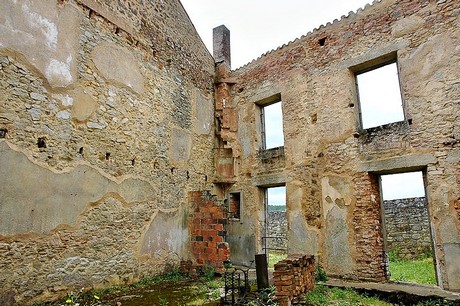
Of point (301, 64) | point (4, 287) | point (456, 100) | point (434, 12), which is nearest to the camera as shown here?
point (4, 287)

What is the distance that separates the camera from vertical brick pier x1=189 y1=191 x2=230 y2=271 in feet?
24.1

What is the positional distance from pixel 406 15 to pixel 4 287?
8904 mm

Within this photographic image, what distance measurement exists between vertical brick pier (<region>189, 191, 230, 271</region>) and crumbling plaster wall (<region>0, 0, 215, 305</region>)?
271 millimetres

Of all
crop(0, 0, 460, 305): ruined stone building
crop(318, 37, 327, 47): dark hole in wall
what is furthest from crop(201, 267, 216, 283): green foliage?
crop(318, 37, 327, 47): dark hole in wall

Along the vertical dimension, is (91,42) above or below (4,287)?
above

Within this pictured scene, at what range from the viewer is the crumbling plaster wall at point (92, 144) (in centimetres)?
487

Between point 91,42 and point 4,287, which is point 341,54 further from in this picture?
point 4,287

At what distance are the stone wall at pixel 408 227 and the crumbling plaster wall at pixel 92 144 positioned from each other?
6.49 m

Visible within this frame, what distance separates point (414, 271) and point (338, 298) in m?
4.15

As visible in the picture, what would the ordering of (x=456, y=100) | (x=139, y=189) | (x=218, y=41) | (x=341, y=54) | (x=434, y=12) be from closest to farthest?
(x=456, y=100), (x=434, y=12), (x=139, y=189), (x=341, y=54), (x=218, y=41)

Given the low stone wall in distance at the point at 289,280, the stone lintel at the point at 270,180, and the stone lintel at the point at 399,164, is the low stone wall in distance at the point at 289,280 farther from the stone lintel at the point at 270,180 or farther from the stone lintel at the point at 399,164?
the stone lintel at the point at 270,180

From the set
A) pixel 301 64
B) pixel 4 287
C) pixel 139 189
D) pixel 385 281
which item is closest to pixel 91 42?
pixel 139 189

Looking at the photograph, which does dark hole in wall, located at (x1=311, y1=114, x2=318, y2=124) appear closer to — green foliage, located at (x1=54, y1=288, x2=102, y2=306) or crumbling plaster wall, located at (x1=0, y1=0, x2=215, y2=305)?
crumbling plaster wall, located at (x1=0, y1=0, x2=215, y2=305)

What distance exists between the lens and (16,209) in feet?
15.6
